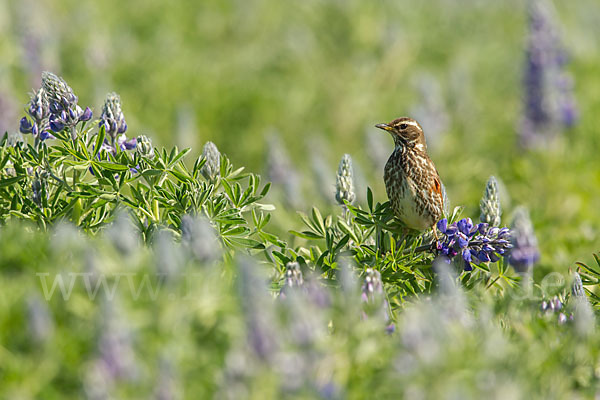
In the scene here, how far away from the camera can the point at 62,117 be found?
9.53 feet

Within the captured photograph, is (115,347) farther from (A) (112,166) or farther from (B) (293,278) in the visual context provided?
(A) (112,166)

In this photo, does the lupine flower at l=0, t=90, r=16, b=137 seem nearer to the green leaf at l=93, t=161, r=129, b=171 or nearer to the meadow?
the meadow

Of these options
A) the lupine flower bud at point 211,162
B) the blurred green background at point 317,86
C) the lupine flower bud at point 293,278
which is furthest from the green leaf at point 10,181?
the blurred green background at point 317,86

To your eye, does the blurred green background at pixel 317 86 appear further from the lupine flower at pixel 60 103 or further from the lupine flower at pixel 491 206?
the lupine flower at pixel 60 103

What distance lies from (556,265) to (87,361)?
132 inches

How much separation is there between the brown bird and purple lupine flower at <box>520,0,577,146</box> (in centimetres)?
431

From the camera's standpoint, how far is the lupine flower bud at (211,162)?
9.59 ft

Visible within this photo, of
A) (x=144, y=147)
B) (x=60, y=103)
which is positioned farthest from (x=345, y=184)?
(x=60, y=103)

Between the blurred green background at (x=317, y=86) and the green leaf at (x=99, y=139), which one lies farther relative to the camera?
the blurred green background at (x=317, y=86)

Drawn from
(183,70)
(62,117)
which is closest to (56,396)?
(62,117)

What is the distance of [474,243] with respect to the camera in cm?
305

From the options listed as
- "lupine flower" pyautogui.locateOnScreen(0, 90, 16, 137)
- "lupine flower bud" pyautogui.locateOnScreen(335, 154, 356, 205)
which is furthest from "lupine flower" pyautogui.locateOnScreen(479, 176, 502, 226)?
"lupine flower" pyautogui.locateOnScreen(0, 90, 16, 137)

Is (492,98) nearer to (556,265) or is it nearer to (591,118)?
(591,118)

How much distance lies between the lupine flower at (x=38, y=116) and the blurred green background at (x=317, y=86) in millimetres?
2240
